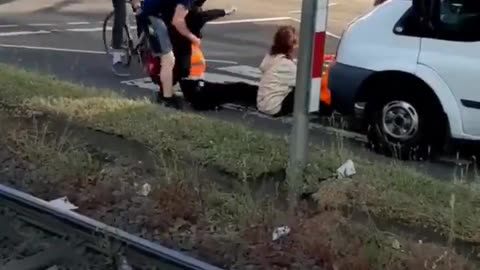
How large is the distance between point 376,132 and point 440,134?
0.54 meters

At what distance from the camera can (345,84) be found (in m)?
8.31

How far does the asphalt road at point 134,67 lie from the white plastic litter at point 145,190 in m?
2.24

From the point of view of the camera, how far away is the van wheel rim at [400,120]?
25.9ft

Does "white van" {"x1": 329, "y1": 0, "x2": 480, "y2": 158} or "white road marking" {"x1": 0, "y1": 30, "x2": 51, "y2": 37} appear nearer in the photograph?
"white van" {"x1": 329, "y1": 0, "x2": 480, "y2": 158}

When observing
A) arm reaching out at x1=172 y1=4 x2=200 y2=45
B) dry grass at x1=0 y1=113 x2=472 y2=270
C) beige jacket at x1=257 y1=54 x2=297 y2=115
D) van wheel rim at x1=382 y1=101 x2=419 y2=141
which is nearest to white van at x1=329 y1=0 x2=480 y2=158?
van wheel rim at x1=382 y1=101 x2=419 y2=141

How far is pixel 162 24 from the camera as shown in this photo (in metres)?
9.95

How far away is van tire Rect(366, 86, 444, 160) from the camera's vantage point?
7.86m

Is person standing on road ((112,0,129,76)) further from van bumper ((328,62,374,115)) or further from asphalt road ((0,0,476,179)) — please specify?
van bumper ((328,62,374,115))

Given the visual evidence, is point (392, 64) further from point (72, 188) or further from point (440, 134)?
point (72, 188)

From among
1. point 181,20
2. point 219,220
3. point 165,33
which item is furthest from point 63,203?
point 165,33

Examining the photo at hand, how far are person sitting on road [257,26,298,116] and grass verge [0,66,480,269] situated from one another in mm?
1283

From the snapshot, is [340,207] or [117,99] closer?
[340,207]

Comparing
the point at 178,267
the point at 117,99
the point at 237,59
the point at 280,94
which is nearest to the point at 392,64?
the point at 280,94

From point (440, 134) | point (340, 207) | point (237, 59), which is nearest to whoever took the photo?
point (340, 207)
